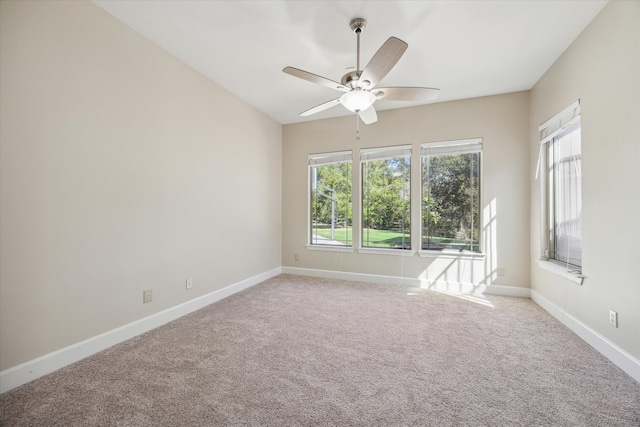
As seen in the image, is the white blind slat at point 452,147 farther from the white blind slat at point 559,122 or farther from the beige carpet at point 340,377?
the beige carpet at point 340,377

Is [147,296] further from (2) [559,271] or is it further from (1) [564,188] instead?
(1) [564,188]

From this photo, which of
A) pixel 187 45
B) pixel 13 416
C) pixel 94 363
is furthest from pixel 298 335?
pixel 187 45

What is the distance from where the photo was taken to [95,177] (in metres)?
2.12

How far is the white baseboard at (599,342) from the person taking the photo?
1835 millimetres

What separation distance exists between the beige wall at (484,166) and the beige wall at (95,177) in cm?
186

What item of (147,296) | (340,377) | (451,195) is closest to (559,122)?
(451,195)

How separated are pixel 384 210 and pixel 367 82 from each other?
245 centimetres

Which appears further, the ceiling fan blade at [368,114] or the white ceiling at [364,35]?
the ceiling fan blade at [368,114]

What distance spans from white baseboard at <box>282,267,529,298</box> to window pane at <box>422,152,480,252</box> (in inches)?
19.7

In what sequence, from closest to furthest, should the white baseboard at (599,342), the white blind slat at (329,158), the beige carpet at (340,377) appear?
the beige carpet at (340,377) < the white baseboard at (599,342) < the white blind slat at (329,158)

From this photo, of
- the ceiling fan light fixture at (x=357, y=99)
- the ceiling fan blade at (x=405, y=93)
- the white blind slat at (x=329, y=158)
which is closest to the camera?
the ceiling fan light fixture at (x=357, y=99)

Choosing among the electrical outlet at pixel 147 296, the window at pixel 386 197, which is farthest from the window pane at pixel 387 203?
the electrical outlet at pixel 147 296

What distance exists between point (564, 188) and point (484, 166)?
0.95 m

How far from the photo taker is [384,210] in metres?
4.28
